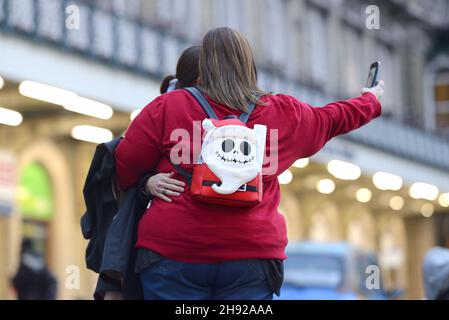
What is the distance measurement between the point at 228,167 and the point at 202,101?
304 millimetres

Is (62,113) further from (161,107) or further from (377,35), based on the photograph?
(377,35)

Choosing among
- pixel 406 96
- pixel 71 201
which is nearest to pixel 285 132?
pixel 71 201

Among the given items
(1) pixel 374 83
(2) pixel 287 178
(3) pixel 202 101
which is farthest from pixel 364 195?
(3) pixel 202 101

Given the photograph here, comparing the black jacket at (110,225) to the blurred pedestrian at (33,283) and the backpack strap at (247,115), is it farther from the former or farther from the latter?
the blurred pedestrian at (33,283)

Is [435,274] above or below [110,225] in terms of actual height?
above

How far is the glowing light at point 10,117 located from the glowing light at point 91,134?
1.30m

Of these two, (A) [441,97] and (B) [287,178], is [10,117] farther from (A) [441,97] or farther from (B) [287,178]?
(A) [441,97]

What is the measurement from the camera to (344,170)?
108ft

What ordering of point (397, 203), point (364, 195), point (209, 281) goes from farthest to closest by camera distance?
point (397, 203) < point (364, 195) < point (209, 281)

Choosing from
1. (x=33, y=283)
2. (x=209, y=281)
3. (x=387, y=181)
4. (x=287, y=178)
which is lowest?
(x=209, y=281)

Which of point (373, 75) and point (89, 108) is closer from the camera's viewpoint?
point (373, 75)

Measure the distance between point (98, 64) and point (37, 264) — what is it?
232 inches

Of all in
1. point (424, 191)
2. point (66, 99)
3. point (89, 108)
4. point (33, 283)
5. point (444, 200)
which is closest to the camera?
point (33, 283)

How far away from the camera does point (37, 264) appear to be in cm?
1580
